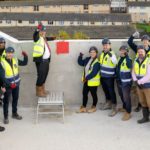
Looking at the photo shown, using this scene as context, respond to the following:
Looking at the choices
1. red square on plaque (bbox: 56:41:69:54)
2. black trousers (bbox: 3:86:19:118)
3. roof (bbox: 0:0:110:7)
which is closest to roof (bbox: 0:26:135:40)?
roof (bbox: 0:0:110:7)

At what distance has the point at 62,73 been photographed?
26.5ft

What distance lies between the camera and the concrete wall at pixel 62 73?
7.90 m

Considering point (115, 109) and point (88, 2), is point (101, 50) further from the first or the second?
point (88, 2)

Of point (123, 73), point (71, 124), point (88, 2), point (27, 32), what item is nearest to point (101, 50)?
point (123, 73)

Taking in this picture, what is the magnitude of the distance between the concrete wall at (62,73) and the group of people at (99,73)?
0.63 feet

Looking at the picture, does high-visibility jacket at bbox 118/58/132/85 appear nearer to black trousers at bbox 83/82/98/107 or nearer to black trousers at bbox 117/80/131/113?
black trousers at bbox 117/80/131/113

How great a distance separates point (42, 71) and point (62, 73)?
0.48 metres

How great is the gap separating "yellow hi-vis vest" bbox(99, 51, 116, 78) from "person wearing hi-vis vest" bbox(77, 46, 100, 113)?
92 millimetres

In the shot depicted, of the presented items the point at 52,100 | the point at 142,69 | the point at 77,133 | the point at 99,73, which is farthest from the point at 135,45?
the point at 77,133

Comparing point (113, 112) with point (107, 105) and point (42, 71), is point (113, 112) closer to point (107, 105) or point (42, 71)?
point (107, 105)

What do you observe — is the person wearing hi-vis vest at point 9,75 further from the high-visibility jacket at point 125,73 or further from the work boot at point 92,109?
the high-visibility jacket at point 125,73

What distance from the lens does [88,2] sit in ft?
218

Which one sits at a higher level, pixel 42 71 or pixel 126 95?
pixel 42 71

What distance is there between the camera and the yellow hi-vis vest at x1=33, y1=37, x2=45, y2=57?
24.8 feet
